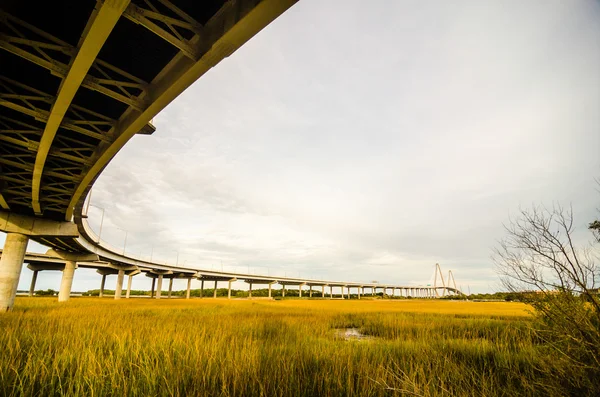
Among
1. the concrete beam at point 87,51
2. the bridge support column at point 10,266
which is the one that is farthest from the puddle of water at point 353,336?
the bridge support column at point 10,266

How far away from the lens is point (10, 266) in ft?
65.8

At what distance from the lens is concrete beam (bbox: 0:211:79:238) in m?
19.7

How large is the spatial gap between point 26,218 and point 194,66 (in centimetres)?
2293

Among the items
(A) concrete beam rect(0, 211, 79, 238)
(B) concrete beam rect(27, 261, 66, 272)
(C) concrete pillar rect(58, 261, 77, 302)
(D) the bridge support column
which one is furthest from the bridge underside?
(B) concrete beam rect(27, 261, 66, 272)

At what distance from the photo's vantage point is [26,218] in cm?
2038

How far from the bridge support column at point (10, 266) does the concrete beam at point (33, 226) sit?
643mm

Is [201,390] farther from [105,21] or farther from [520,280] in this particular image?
[105,21]

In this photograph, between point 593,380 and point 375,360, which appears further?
point 375,360

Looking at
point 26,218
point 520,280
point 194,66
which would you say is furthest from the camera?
point 26,218

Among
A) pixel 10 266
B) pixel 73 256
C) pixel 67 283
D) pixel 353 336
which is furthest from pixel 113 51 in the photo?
pixel 67 283

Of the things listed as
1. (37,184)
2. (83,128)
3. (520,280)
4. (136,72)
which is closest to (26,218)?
(37,184)

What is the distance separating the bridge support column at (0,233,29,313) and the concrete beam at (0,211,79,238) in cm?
64

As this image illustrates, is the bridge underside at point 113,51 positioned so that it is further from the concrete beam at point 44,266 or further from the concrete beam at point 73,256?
the concrete beam at point 44,266

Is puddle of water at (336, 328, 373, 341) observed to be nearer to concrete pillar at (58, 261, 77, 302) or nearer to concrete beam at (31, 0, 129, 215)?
concrete beam at (31, 0, 129, 215)
